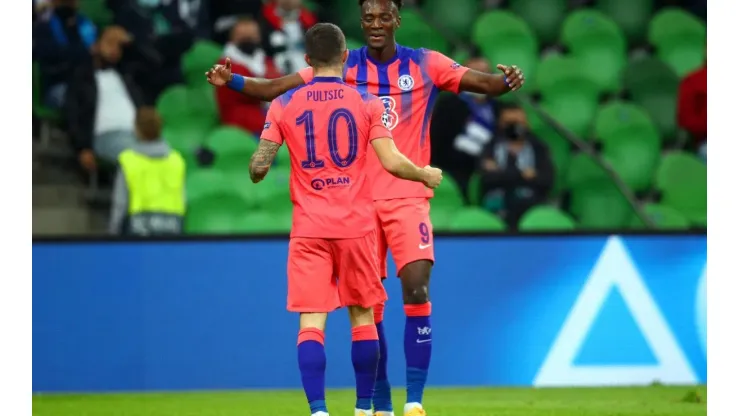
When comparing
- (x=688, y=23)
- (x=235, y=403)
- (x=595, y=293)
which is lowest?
(x=235, y=403)

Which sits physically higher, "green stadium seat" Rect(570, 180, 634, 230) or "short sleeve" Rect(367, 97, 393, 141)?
"short sleeve" Rect(367, 97, 393, 141)

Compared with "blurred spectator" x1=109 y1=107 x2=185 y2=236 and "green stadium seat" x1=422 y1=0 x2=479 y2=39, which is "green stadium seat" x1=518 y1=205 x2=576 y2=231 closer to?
"green stadium seat" x1=422 y1=0 x2=479 y2=39

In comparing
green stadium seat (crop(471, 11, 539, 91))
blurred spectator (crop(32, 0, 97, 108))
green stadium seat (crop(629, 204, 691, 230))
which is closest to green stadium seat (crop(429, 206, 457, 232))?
green stadium seat (crop(629, 204, 691, 230))

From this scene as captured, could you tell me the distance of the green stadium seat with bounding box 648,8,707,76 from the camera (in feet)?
38.6

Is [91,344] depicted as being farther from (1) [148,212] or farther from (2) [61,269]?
(1) [148,212]

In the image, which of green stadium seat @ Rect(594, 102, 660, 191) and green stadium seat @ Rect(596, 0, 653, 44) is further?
green stadium seat @ Rect(596, 0, 653, 44)

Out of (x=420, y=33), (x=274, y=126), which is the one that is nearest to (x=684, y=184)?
(x=420, y=33)

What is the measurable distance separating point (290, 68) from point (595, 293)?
3.34 m

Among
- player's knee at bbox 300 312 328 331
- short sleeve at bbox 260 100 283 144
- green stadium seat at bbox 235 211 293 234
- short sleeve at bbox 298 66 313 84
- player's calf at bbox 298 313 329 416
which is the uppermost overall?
short sleeve at bbox 298 66 313 84

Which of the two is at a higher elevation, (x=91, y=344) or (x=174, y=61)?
(x=174, y=61)

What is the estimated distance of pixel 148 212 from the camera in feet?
31.7

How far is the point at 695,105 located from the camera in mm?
11000

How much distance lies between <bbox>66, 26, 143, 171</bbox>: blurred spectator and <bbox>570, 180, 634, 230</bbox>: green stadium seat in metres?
3.71

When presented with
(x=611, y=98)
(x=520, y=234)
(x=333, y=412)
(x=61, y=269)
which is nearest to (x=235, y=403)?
(x=333, y=412)
